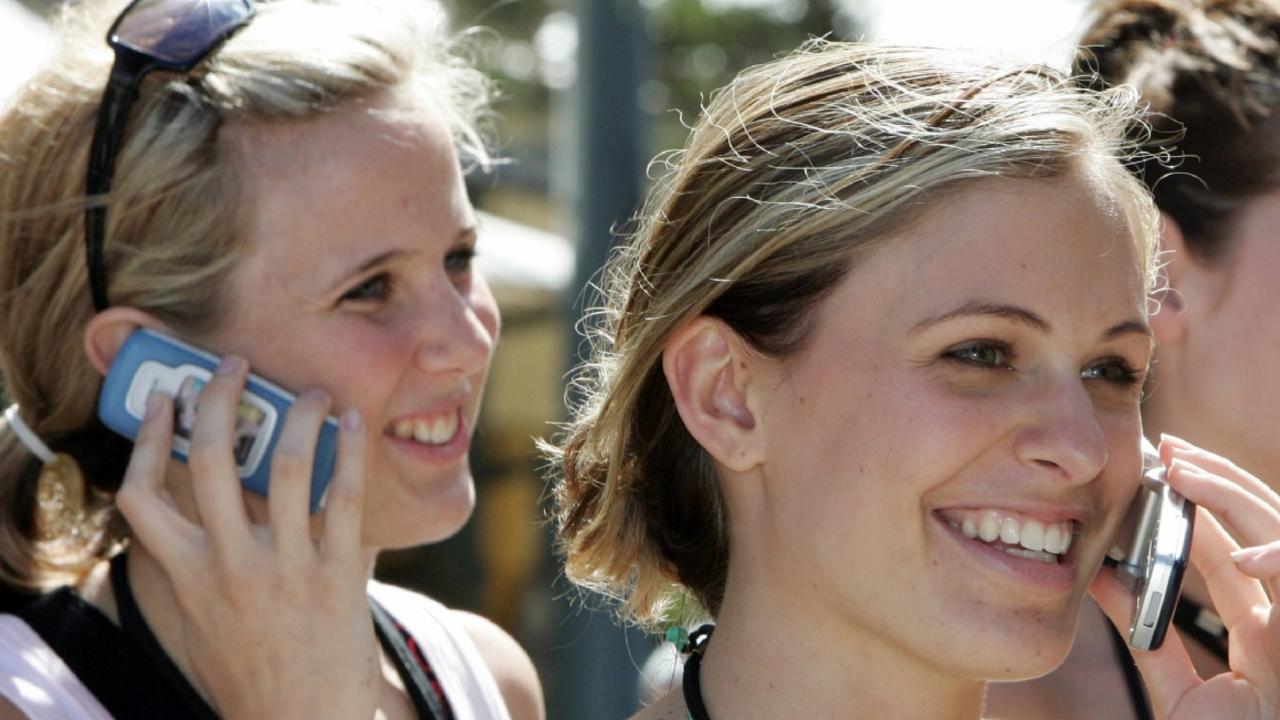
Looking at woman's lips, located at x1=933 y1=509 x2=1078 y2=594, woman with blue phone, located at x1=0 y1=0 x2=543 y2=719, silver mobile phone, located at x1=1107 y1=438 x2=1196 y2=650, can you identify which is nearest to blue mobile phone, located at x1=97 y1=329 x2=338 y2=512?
woman with blue phone, located at x1=0 y1=0 x2=543 y2=719

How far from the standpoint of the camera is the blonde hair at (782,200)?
2135 mm

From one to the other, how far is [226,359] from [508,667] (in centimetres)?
89

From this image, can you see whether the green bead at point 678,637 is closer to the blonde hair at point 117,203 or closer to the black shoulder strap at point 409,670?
the black shoulder strap at point 409,670

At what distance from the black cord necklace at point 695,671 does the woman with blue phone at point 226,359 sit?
1.57 ft

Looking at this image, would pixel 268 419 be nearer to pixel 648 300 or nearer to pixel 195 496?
pixel 195 496

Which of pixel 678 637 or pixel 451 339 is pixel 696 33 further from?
pixel 678 637

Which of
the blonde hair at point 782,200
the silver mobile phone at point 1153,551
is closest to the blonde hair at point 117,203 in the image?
the blonde hair at point 782,200

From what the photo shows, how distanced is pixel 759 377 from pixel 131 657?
42.8 inches

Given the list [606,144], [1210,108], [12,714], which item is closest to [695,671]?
[12,714]

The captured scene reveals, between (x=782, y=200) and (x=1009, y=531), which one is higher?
(x=782, y=200)

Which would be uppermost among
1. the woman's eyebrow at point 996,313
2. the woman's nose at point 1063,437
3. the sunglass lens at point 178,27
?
the sunglass lens at point 178,27

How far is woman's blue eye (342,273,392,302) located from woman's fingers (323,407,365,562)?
21cm

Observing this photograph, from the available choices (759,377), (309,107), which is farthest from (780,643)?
(309,107)

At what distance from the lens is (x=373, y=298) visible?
2621mm
